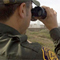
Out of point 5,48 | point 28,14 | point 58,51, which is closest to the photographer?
point 5,48

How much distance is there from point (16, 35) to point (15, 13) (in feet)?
0.71

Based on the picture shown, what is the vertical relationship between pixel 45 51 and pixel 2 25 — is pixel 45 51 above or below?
below

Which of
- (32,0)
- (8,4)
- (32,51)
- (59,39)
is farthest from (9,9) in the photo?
(59,39)

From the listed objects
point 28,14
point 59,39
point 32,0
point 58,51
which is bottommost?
point 58,51

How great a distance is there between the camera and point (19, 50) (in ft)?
3.77

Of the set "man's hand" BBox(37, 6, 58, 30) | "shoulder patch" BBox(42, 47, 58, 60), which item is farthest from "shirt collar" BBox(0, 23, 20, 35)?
"man's hand" BBox(37, 6, 58, 30)

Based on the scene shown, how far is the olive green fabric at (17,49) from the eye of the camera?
45.1 inches

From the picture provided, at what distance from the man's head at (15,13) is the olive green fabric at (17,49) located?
16 cm

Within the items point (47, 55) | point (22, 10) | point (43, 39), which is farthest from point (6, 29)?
point (43, 39)

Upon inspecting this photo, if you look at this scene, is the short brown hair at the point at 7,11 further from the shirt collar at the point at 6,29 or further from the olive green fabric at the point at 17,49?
the olive green fabric at the point at 17,49

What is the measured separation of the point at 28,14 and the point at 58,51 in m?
0.51

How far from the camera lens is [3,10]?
133 cm

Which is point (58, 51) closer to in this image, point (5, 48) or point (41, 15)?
point (41, 15)

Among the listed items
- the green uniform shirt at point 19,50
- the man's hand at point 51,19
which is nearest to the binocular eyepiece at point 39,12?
the man's hand at point 51,19
